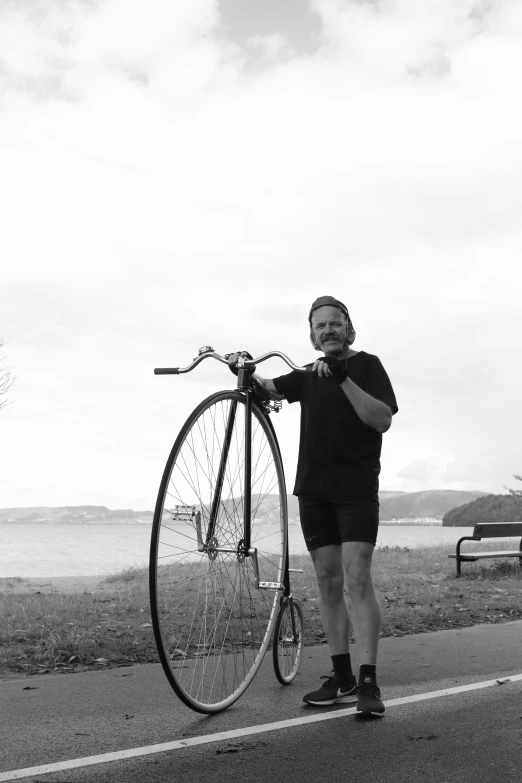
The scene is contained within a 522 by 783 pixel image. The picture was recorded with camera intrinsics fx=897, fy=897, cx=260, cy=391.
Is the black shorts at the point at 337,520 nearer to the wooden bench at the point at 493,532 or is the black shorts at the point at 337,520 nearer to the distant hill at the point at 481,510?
the wooden bench at the point at 493,532

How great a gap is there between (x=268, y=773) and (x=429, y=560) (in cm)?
1438

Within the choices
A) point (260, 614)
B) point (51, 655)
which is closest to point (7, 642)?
point (51, 655)

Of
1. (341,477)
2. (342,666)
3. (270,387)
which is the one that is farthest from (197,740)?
(270,387)

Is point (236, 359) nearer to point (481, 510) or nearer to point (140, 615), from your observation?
point (140, 615)

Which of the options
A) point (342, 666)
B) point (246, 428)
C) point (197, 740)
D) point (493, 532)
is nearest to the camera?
point (197, 740)

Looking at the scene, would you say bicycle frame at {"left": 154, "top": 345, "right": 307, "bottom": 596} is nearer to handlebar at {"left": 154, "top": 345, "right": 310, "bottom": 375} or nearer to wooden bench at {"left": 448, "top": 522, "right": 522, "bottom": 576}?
handlebar at {"left": 154, "top": 345, "right": 310, "bottom": 375}

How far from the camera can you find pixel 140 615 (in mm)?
8656

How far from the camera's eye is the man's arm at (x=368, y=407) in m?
4.71

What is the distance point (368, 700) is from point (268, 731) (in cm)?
60

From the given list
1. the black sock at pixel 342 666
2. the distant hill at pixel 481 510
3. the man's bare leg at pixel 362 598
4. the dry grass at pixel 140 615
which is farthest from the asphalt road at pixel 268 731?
the distant hill at pixel 481 510

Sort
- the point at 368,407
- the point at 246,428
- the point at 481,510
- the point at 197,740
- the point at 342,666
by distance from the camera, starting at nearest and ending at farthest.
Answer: the point at 197,740 → the point at 368,407 → the point at 342,666 → the point at 246,428 → the point at 481,510

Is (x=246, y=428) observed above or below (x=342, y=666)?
above

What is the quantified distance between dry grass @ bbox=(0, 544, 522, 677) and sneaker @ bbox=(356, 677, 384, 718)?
89.2 inches

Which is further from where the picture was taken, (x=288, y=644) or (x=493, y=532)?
(x=493, y=532)
